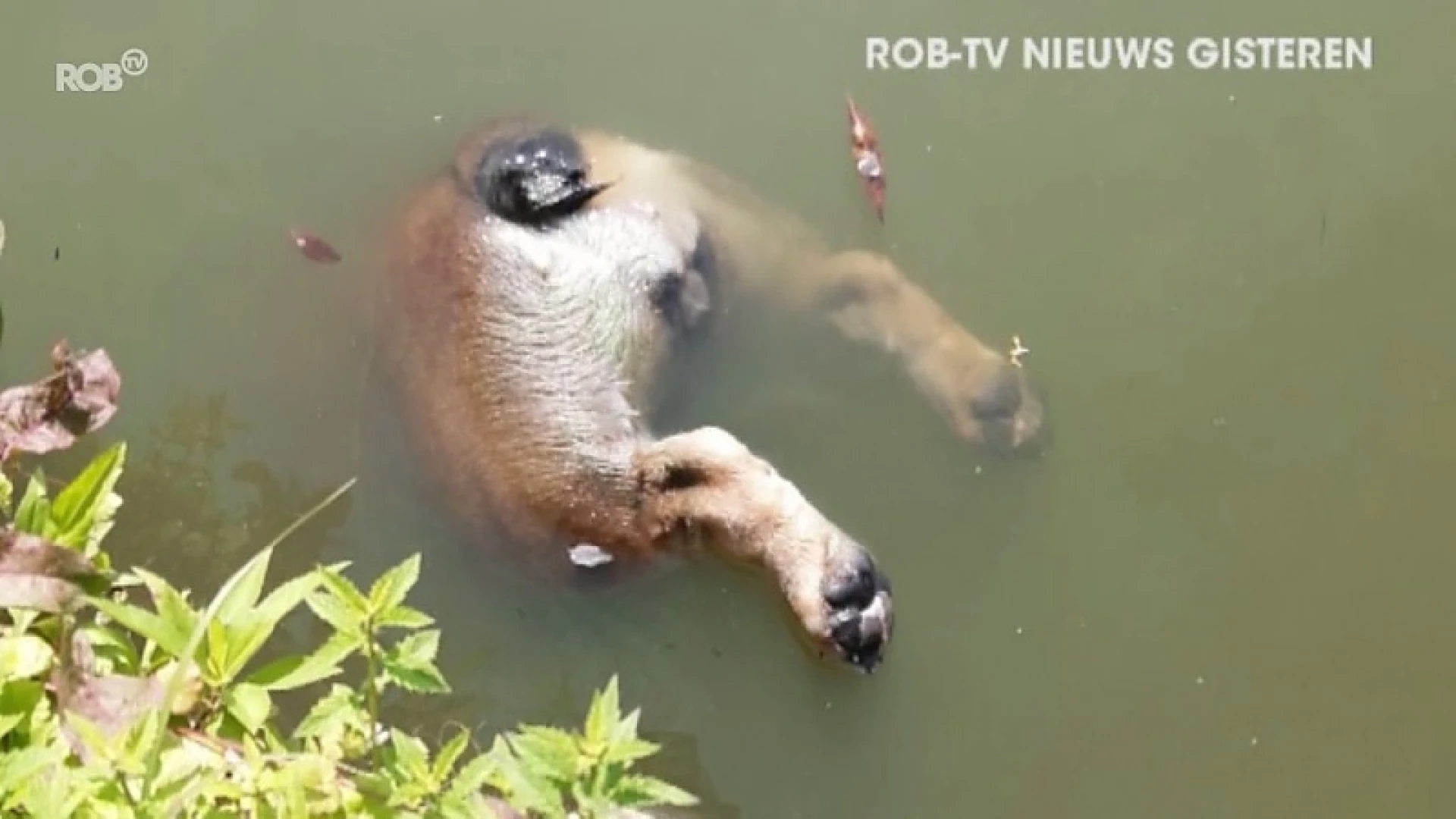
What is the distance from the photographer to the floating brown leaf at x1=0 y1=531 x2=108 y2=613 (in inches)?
108

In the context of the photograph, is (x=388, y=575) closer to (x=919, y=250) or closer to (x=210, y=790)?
(x=210, y=790)

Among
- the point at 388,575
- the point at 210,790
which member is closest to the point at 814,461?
the point at 388,575

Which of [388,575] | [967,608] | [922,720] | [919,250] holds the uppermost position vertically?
[919,250]

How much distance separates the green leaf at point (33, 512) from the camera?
2971mm

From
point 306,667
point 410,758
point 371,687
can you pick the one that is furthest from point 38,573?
point 410,758

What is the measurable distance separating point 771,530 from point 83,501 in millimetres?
1305

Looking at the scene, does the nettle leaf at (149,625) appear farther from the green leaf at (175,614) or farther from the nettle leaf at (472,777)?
the nettle leaf at (472,777)

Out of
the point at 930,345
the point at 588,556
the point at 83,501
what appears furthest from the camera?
the point at 930,345

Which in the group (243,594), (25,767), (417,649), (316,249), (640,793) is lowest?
(640,793)

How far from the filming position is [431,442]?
3.29 meters

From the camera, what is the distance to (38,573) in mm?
2785

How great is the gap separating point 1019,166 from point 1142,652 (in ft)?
3.53

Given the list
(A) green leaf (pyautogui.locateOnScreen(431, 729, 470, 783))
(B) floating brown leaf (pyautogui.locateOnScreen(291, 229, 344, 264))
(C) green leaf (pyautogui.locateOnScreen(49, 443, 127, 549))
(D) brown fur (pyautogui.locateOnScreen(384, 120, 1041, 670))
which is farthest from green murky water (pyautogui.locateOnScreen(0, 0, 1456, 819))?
(A) green leaf (pyautogui.locateOnScreen(431, 729, 470, 783))

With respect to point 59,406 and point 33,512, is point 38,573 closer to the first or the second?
point 33,512
